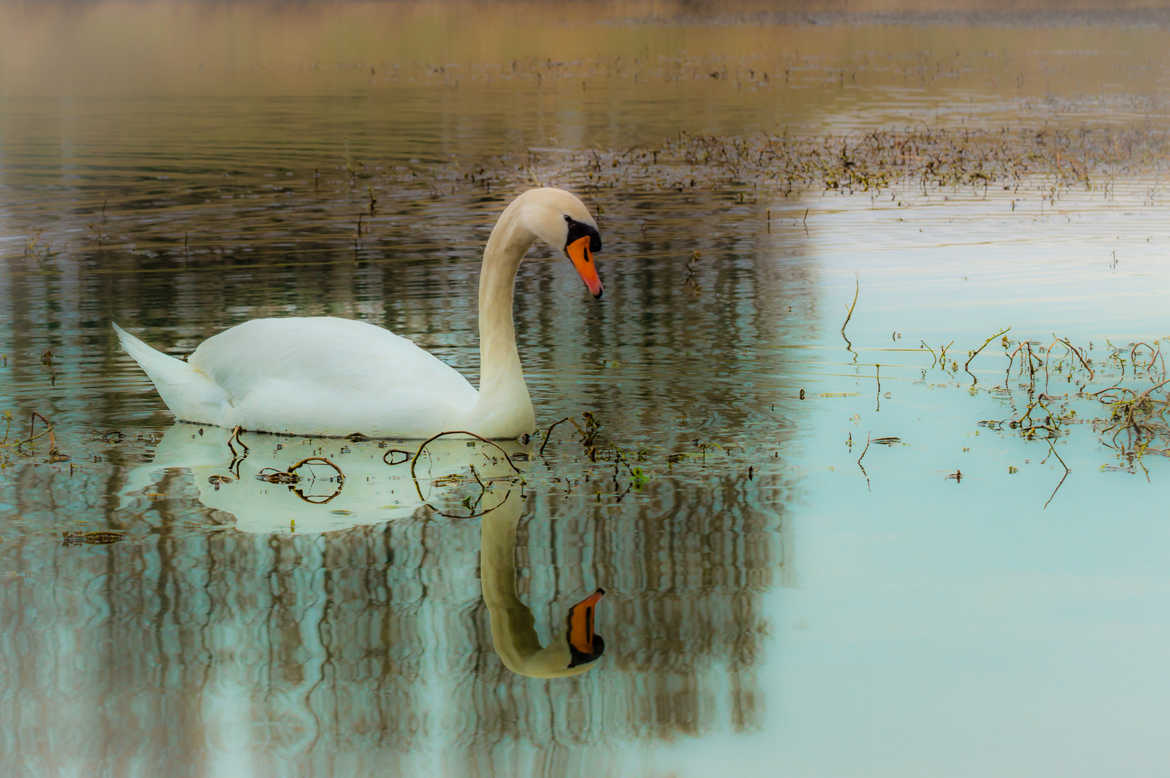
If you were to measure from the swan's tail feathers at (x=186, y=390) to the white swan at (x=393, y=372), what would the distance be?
0.05ft

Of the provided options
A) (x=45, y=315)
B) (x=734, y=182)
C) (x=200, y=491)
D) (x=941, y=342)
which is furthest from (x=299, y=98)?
(x=200, y=491)

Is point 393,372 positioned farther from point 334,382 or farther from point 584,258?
point 584,258

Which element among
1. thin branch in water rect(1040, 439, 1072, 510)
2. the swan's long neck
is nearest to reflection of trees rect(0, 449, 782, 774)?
the swan's long neck

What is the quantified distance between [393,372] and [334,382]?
328mm

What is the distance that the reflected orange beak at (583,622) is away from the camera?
597cm

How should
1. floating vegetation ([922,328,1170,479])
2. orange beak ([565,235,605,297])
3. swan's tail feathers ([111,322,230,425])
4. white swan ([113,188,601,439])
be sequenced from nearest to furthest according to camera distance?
orange beak ([565,235,605,297])
white swan ([113,188,601,439])
floating vegetation ([922,328,1170,479])
swan's tail feathers ([111,322,230,425])

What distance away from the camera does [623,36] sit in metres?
68.8

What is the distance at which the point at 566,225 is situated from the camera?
27.8 feet

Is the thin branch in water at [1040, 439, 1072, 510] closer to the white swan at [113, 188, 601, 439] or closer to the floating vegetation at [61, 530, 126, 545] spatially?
the white swan at [113, 188, 601, 439]

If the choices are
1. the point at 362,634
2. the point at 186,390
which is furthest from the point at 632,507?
the point at 186,390

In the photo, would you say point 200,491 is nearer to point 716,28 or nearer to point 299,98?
point 299,98

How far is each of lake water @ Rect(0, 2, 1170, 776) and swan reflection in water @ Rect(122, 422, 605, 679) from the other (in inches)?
1.1

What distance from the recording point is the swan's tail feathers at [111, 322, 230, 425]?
920cm

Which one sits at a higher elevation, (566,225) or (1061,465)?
(566,225)
